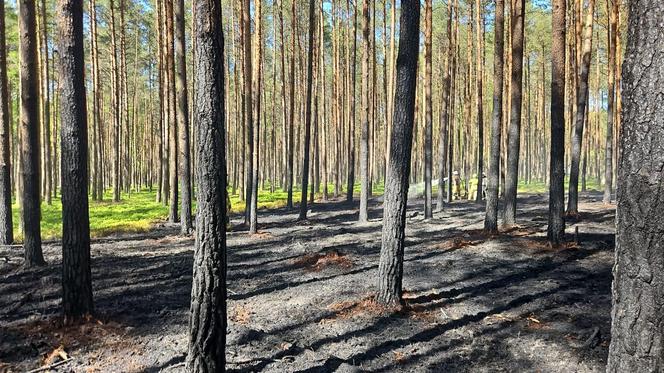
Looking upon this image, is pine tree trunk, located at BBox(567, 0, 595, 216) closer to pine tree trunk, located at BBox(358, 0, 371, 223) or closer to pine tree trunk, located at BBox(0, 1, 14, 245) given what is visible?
pine tree trunk, located at BBox(358, 0, 371, 223)

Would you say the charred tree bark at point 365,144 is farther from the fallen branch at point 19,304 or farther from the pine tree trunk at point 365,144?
the fallen branch at point 19,304

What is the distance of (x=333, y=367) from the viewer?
4812 mm

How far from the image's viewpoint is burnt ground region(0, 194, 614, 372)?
16.5ft

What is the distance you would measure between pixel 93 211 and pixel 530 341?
19.8m

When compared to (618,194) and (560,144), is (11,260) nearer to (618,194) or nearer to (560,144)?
(618,194)

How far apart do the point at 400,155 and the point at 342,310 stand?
2.51m

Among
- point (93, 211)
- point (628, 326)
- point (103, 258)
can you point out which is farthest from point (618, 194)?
point (93, 211)

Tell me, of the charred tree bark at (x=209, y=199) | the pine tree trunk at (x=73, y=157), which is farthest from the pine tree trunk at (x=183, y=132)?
the charred tree bark at (x=209, y=199)

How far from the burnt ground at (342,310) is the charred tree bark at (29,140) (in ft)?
2.17

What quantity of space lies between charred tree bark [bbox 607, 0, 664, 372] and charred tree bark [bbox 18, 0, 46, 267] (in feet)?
32.5

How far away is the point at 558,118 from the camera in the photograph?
9.84 metres

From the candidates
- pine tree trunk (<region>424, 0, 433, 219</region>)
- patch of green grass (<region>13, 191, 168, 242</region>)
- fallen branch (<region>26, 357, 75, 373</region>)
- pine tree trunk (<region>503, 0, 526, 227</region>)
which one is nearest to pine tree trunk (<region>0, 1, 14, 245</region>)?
patch of green grass (<region>13, 191, 168, 242</region>)

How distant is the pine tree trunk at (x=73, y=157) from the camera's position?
19.4 ft

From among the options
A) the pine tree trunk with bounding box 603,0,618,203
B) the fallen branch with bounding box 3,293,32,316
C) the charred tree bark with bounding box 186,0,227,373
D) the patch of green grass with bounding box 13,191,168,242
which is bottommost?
the fallen branch with bounding box 3,293,32,316
